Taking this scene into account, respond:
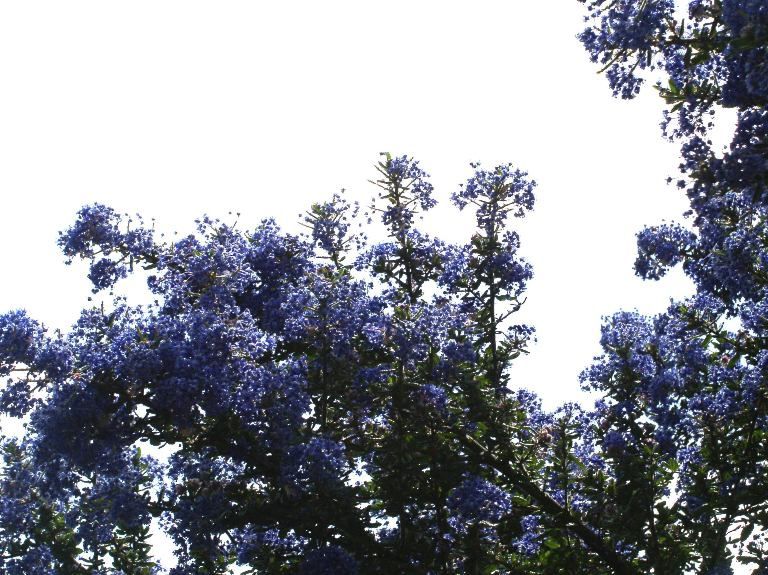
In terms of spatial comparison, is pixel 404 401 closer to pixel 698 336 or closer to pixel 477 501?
pixel 477 501

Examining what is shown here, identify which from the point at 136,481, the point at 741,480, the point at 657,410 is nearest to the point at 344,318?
the point at 136,481

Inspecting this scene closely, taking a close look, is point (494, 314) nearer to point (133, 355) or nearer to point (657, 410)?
point (657, 410)

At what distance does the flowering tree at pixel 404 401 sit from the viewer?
8.84 meters

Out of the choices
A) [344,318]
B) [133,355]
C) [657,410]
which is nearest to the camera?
[133,355]

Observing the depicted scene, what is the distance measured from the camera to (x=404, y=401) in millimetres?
9242

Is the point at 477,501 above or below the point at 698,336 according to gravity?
below

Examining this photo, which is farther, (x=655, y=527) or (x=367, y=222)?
(x=367, y=222)

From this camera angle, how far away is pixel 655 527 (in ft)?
32.4

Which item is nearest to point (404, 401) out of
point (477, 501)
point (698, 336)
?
point (477, 501)

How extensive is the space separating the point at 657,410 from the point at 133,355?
6134 mm

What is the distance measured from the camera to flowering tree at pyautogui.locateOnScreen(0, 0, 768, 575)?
29.0 ft

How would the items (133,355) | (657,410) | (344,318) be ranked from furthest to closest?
(657,410)
(344,318)
(133,355)

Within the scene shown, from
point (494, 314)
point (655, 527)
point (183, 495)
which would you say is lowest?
point (655, 527)

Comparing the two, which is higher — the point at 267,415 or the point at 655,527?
the point at 267,415
